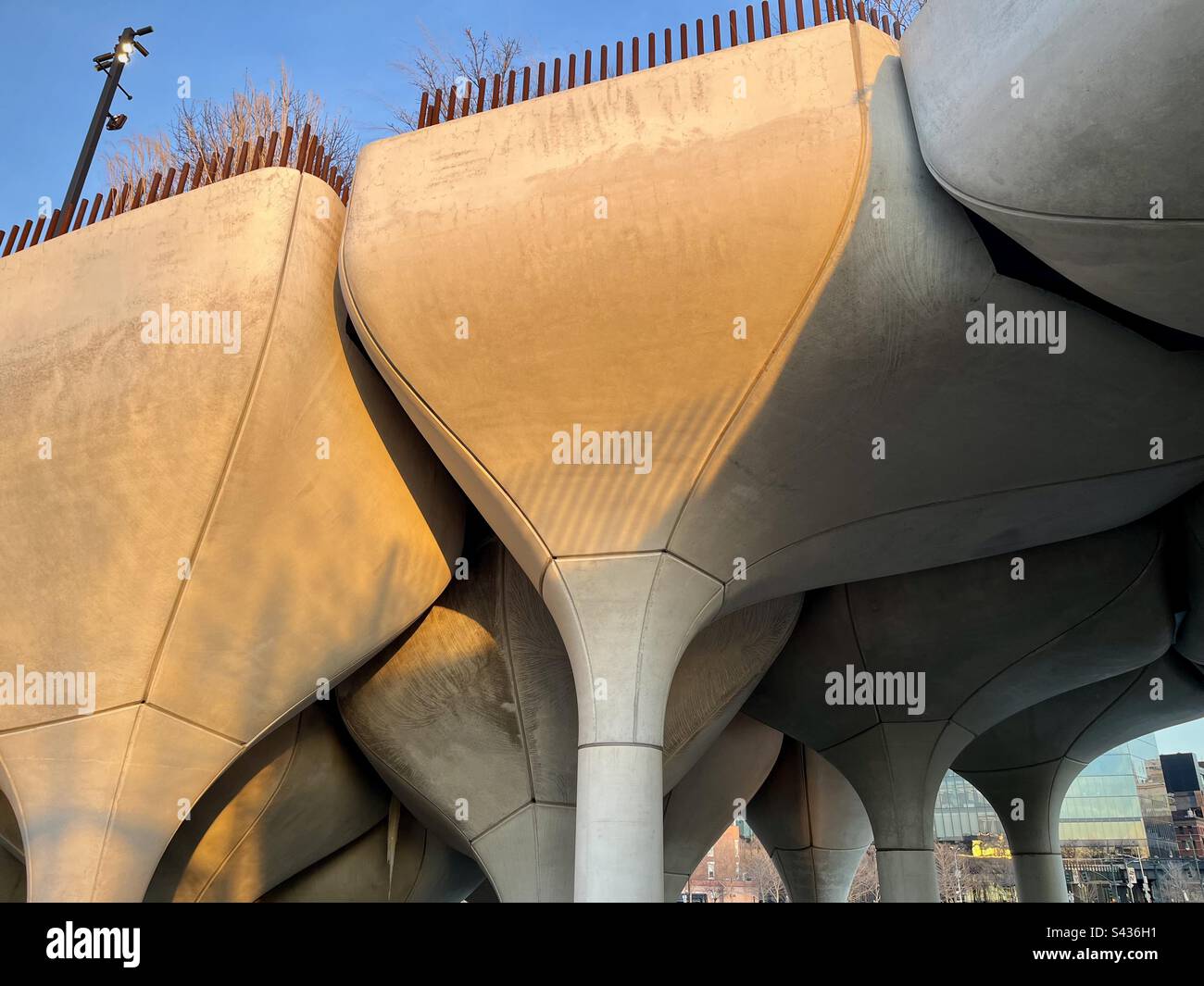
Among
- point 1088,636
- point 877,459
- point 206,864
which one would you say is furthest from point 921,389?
point 206,864

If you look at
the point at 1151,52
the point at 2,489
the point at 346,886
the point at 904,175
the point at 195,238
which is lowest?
the point at 346,886

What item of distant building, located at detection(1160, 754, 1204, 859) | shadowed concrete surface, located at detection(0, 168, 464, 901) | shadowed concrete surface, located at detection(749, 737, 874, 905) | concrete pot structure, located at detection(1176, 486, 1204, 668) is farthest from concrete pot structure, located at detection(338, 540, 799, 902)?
distant building, located at detection(1160, 754, 1204, 859)

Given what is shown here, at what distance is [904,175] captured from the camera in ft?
24.7

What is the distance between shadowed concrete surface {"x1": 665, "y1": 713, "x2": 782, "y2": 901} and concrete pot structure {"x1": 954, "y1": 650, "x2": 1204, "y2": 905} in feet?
16.2

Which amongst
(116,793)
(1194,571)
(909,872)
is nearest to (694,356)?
(116,793)

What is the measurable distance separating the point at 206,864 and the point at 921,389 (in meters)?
9.55

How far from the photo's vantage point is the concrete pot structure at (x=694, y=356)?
773 centimetres

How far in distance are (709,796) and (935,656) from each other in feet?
16.9

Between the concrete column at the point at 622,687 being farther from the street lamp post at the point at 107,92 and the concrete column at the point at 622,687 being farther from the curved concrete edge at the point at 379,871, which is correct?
the street lamp post at the point at 107,92

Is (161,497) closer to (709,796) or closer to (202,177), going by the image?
(202,177)

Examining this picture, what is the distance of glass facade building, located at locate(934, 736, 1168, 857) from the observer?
167ft

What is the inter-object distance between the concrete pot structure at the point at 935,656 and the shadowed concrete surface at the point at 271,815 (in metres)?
6.18

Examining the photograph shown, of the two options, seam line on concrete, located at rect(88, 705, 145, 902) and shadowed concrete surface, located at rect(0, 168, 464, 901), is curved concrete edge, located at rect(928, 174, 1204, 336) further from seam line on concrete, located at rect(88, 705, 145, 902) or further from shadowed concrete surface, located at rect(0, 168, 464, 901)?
seam line on concrete, located at rect(88, 705, 145, 902)
